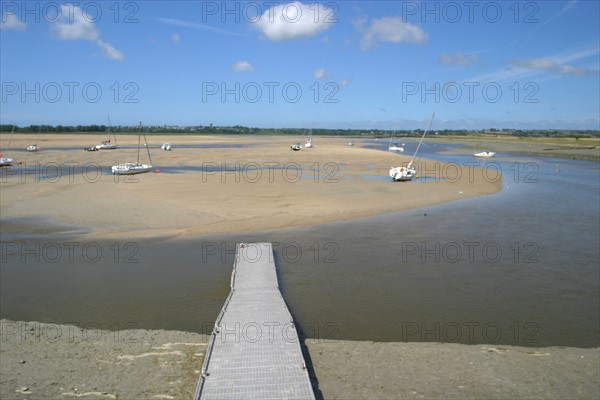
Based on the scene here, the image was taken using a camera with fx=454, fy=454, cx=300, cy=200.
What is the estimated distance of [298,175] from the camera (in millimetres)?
42844

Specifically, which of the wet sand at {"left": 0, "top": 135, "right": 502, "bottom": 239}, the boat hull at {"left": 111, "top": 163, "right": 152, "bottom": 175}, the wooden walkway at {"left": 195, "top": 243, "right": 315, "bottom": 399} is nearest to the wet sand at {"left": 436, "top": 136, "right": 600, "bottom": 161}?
the wet sand at {"left": 0, "top": 135, "right": 502, "bottom": 239}

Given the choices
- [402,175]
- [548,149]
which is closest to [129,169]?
[402,175]

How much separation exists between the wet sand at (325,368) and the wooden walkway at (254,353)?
1.79ft

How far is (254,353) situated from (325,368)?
1460 mm

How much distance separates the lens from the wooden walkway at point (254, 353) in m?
7.50

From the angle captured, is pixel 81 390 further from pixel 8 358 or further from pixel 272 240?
pixel 272 240

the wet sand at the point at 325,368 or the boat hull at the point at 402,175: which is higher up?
the boat hull at the point at 402,175

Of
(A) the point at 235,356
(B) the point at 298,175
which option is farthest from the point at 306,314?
(B) the point at 298,175

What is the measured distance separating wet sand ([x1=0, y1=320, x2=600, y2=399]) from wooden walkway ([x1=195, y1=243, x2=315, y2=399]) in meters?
0.54

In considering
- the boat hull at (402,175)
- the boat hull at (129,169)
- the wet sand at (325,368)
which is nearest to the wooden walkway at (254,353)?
the wet sand at (325,368)

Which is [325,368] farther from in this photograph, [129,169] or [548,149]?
[548,149]

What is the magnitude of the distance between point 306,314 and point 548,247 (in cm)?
1253

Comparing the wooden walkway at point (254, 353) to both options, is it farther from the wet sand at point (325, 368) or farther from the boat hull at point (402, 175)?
the boat hull at point (402, 175)

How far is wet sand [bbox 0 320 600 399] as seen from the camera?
8164mm
